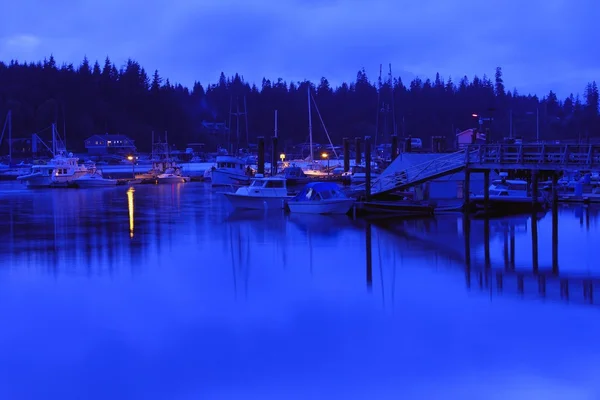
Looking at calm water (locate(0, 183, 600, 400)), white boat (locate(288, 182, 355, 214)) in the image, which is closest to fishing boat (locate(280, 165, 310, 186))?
white boat (locate(288, 182, 355, 214))

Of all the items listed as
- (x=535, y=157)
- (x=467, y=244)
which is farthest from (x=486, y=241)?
(x=535, y=157)

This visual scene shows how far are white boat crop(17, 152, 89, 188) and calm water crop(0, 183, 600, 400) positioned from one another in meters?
42.7

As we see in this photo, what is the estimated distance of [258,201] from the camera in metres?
40.4

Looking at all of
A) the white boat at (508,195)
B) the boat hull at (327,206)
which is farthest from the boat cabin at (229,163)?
the boat hull at (327,206)

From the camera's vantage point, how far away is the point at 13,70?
151000 mm

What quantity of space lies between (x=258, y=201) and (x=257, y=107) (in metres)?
130

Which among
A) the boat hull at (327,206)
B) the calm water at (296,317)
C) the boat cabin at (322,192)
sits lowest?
the calm water at (296,317)

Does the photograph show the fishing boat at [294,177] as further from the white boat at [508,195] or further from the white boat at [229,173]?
the white boat at [508,195]

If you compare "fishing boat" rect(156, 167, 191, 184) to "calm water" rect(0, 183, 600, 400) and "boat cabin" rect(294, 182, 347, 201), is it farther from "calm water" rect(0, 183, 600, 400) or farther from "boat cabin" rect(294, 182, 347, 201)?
"calm water" rect(0, 183, 600, 400)

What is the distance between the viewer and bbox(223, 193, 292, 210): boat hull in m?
40.2

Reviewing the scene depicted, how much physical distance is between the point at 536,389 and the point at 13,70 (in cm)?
15232

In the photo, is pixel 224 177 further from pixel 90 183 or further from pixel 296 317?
pixel 296 317

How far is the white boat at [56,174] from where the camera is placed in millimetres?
71056

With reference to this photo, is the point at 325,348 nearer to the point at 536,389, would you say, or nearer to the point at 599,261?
the point at 536,389
